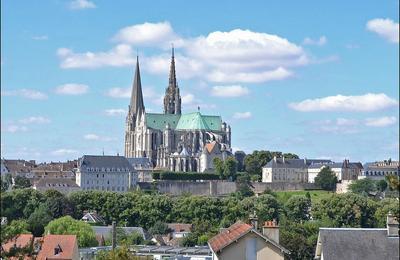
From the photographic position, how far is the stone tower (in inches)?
7013

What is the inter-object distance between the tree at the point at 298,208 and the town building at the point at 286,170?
44277mm

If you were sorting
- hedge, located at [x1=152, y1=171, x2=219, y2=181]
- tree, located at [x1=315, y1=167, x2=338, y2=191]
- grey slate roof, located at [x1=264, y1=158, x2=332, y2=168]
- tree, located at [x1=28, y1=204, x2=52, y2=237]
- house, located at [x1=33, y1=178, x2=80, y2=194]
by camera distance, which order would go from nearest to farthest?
1. tree, located at [x1=28, y1=204, x2=52, y2=237]
2. house, located at [x1=33, y1=178, x2=80, y2=194]
3. tree, located at [x1=315, y1=167, x2=338, y2=191]
4. hedge, located at [x1=152, y1=171, x2=219, y2=181]
5. grey slate roof, located at [x1=264, y1=158, x2=332, y2=168]

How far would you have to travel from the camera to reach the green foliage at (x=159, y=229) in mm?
88062

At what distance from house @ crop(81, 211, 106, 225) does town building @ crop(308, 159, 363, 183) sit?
61.9 metres

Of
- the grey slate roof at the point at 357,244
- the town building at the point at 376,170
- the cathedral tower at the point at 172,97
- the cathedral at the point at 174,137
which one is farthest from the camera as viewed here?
the cathedral tower at the point at 172,97

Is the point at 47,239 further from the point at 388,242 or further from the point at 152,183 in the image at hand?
the point at 152,183

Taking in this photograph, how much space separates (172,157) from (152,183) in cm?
2334

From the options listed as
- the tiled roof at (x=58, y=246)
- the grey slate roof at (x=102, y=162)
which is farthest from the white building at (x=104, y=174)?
the tiled roof at (x=58, y=246)

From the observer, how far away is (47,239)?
4338 centimetres

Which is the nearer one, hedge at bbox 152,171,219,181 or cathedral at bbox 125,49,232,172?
hedge at bbox 152,171,219,181

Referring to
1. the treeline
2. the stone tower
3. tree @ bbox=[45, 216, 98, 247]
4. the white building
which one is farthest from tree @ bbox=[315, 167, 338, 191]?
tree @ bbox=[45, 216, 98, 247]

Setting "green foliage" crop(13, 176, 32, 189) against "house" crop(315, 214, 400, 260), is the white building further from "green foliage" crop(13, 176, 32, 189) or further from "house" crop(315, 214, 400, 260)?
"house" crop(315, 214, 400, 260)

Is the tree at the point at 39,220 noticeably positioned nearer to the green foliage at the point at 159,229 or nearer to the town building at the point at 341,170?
the green foliage at the point at 159,229

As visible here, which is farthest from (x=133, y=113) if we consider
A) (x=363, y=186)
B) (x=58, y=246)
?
(x=58, y=246)
